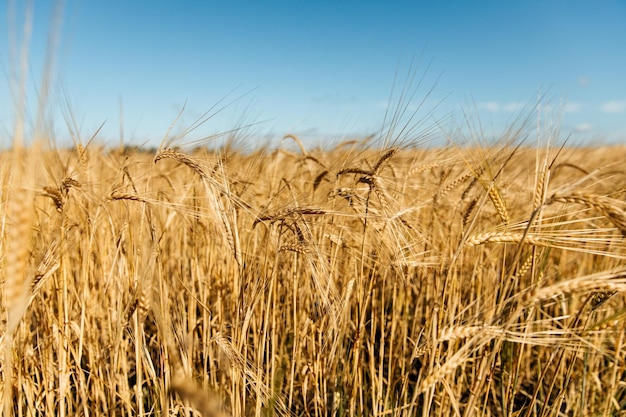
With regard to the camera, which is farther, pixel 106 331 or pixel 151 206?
pixel 106 331

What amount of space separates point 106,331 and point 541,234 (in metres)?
1.77

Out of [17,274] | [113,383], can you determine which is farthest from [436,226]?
[17,274]

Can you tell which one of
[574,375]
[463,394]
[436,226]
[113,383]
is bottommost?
[463,394]

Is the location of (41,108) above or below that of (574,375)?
above

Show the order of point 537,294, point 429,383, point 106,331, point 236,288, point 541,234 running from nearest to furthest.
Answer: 1. point 537,294
2. point 429,383
3. point 541,234
4. point 236,288
5. point 106,331

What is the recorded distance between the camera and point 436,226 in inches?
93.3

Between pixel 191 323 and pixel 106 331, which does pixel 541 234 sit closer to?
pixel 191 323

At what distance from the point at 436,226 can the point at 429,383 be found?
1.52 meters

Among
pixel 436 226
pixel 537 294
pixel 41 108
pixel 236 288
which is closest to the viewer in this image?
pixel 41 108

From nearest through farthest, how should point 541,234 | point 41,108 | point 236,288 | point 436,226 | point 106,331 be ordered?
point 41,108
point 541,234
point 236,288
point 106,331
point 436,226

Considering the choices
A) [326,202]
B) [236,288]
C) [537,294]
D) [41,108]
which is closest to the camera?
[41,108]

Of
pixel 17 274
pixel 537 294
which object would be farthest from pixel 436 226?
pixel 17 274

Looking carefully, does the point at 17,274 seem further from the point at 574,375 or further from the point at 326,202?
the point at 574,375

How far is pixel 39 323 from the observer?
179cm
